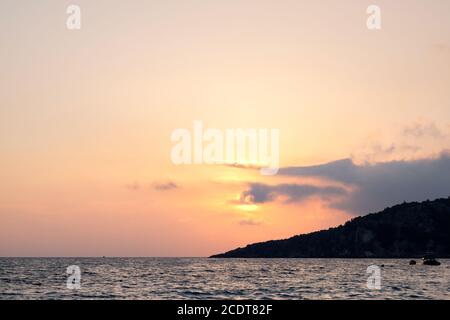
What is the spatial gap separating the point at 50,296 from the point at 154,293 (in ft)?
45.5
